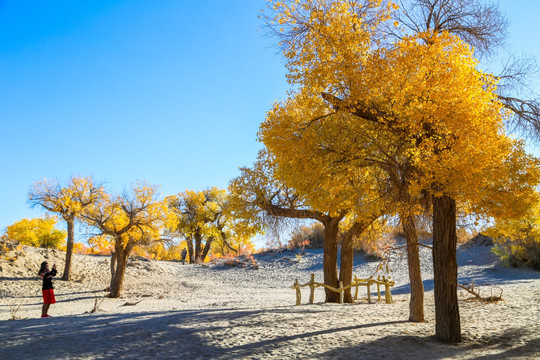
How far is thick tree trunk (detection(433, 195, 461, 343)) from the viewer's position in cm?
918

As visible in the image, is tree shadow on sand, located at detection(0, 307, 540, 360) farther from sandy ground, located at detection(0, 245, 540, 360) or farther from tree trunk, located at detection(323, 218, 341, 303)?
tree trunk, located at detection(323, 218, 341, 303)

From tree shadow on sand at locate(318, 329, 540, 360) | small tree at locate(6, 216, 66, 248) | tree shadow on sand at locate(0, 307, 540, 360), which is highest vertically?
small tree at locate(6, 216, 66, 248)

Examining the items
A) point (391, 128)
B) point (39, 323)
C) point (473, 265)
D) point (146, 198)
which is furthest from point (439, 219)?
point (473, 265)

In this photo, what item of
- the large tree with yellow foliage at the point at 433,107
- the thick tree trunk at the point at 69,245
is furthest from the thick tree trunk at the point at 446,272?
the thick tree trunk at the point at 69,245

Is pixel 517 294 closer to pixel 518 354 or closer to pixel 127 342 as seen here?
pixel 518 354

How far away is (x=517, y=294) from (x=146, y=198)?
768 inches

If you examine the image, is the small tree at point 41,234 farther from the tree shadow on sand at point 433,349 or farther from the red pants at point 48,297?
the tree shadow on sand at point 433,349

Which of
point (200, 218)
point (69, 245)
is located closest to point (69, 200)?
point (69, 245)

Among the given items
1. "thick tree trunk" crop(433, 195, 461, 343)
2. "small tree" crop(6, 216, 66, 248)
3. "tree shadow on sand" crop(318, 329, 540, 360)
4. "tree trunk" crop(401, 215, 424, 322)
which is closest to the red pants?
"tree shadow on sand" crop(318, 329, 540, 360)

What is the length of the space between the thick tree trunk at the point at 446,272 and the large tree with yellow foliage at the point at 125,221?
17.2 metres

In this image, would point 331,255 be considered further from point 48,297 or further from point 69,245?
point 69,245

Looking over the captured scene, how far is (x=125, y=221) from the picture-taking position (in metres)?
23.0

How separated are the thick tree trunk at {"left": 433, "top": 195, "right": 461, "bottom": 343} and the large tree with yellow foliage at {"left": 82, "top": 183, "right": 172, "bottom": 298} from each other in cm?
1719

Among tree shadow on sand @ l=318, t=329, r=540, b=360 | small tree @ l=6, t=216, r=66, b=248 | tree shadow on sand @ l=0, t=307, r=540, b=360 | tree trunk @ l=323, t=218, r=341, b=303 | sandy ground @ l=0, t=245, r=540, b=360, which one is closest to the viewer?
tree shadow on sand @ l=0, t=307, r=540, b=360
